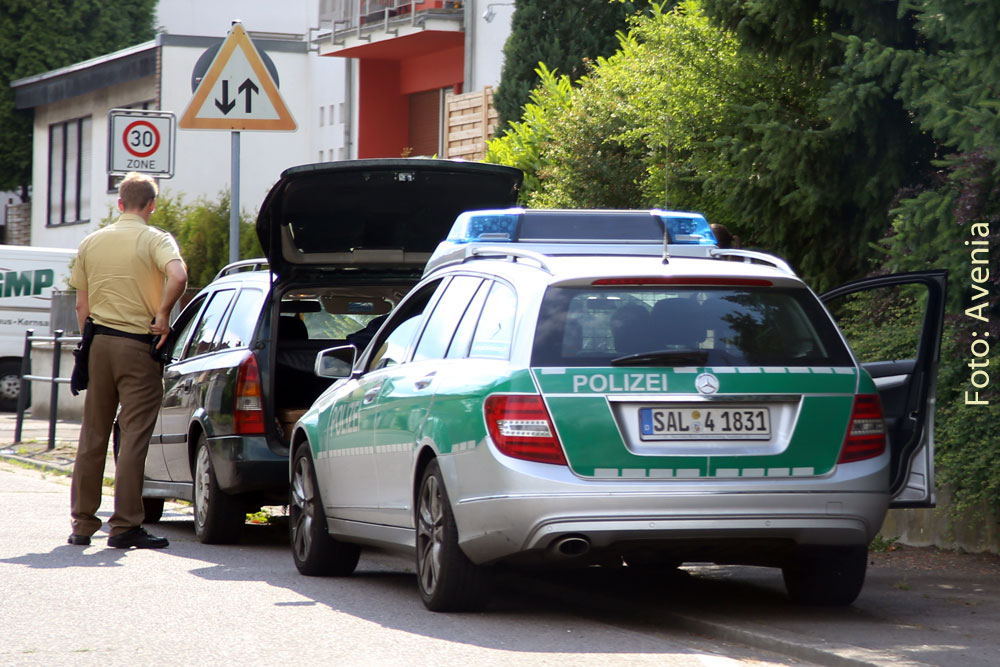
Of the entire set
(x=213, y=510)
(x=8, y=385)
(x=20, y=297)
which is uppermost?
(x=20, y=297)

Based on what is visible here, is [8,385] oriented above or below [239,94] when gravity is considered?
below

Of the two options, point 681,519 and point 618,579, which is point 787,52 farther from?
point 681,519

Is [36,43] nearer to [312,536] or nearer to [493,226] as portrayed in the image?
[312,536]

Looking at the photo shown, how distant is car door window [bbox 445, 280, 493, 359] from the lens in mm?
7645

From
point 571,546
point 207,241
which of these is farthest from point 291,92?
point 571,546

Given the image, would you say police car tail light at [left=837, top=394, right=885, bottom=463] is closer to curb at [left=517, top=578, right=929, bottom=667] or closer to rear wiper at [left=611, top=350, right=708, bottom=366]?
rear wiper at [left=611, top=350, right=708, bottom=366]

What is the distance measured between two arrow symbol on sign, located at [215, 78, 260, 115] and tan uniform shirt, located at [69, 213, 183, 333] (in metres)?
2.76

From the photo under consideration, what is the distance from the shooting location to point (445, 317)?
26.5 feet

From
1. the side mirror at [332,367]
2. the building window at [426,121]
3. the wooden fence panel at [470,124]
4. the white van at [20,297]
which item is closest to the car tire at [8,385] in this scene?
the white van at [20,297]

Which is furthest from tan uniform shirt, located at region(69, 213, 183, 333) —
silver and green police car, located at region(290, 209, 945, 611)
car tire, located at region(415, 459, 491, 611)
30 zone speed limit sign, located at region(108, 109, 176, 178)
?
30 zone speed limit sign, located at region(108, 109, 176, 178)

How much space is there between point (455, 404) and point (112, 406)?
379 cm

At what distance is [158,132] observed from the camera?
14945 mm

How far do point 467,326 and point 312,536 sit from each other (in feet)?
6.70

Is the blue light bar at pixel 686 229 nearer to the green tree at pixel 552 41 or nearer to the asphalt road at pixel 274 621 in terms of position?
the asphalt road at pixel 274 621
